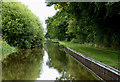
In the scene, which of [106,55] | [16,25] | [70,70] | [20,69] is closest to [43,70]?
[20,69]

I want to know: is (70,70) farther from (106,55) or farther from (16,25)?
(16,25)

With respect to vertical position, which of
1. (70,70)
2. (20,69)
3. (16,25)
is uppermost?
(16,25)

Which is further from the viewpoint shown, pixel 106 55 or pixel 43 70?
pixel 106 55

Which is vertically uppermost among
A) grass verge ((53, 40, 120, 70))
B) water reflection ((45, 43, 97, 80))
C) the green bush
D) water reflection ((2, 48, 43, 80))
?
the green bush

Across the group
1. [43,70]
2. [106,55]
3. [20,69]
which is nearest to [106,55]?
[106,55]

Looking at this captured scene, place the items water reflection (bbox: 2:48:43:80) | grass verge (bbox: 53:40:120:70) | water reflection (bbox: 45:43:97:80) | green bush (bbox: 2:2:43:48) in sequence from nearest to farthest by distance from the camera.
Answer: water reflection (bbox: 2:48:43:80) → water reflection (bbox: 45:43:97:80) → grass verge (bbox: 53:40:120:70) → green bush (bbox: 2:2:43:48)

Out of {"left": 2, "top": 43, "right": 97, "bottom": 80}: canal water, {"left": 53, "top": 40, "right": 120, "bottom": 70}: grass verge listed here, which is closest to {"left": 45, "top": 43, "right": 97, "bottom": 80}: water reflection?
{"left": 2, "top": 43, "right": 97, "bottom": 80}: canal water

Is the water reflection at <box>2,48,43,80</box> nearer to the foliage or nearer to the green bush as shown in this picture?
the foliage

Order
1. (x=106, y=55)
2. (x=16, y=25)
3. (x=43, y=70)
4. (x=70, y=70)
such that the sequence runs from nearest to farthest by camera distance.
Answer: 1. (x=43, y=70)
2. (x=70, y=70)
3. (x=106, y=55)
4. (x=16, y=25)

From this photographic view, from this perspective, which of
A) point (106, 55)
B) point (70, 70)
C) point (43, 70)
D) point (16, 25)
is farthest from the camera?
point (16, 25)

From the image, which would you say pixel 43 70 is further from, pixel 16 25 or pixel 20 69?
pixel 16 25

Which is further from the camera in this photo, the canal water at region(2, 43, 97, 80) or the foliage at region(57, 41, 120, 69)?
the foliage at region(57, 41, 120, 69)

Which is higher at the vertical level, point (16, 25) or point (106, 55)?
point (16, 25)

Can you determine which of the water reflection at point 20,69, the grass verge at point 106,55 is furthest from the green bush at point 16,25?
the grass verge at point 106,55
